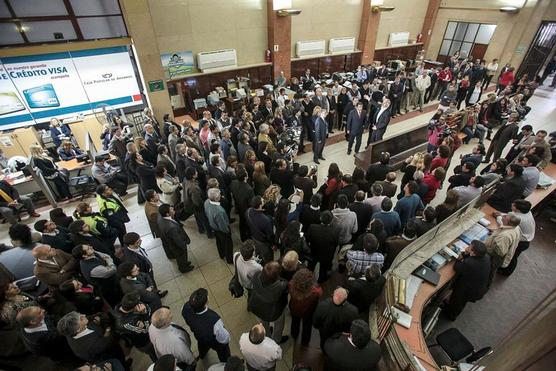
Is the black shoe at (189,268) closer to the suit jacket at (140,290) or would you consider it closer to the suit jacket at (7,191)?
the suit jacket at (140,290)

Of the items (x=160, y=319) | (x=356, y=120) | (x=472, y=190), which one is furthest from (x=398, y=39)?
(x=160, y=319)

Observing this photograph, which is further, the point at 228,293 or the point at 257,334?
the point at 228,293

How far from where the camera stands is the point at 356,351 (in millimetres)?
2475

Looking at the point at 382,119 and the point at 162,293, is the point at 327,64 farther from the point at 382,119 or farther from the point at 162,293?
the point at 162,293

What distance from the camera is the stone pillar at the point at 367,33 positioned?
12.4 meters

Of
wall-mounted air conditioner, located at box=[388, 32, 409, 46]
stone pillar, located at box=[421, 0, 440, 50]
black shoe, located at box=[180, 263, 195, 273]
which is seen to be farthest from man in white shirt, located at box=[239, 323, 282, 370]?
stone pillar, located at box=[421, 0, 440, 50]

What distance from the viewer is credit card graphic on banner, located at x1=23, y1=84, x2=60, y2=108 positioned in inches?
305

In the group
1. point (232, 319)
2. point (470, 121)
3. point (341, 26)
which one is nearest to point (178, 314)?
point (232, 319)

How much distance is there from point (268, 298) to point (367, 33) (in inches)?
529

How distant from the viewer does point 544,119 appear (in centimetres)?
1009

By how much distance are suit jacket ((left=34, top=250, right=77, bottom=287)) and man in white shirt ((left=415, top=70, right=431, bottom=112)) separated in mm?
11970

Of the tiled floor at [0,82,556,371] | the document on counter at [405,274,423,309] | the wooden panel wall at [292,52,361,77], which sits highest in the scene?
the wooden panel wall at [292,52,361,77]

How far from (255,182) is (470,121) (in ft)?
22.7

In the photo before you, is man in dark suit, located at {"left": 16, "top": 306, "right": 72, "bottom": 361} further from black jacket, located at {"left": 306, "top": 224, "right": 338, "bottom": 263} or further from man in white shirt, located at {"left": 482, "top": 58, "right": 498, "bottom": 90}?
man in white shirt, located at {"left": 482, "top": 58, "right": 498, "bottom": 90}
